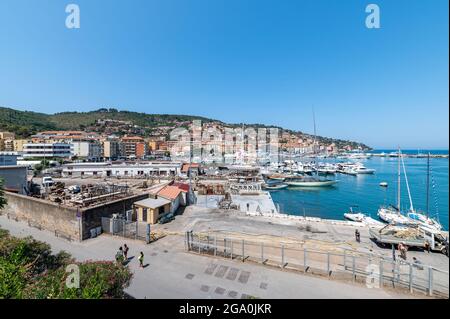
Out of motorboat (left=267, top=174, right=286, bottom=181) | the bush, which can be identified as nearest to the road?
the bush

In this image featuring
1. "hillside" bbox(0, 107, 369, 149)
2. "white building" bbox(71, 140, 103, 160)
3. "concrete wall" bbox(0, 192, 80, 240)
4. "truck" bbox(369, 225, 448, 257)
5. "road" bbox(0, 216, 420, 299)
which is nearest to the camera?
"road" bbox(0, 216, 420, 299)

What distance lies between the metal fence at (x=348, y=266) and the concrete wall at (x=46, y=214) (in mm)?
7336

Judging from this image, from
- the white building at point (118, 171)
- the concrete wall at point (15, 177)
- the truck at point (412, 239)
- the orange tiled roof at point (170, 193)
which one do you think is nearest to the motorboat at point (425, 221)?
the truck at point (412, 239)

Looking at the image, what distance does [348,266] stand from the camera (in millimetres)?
10195

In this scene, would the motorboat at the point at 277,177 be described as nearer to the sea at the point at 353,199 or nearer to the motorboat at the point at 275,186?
the motorboat at the point at 275,186

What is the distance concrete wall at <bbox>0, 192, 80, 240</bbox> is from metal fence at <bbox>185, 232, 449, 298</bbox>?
734cm

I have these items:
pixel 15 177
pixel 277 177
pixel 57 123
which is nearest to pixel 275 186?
pixel 277 177

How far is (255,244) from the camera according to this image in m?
12.2

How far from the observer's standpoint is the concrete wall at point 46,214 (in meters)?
13.5

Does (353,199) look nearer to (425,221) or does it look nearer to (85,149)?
(425,221)

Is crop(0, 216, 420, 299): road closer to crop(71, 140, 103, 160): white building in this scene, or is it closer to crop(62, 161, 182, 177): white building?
crop(62, 161, 182, 177): white building

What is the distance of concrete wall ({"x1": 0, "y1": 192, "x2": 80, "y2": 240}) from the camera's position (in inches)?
533

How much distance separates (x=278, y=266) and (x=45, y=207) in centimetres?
1538
